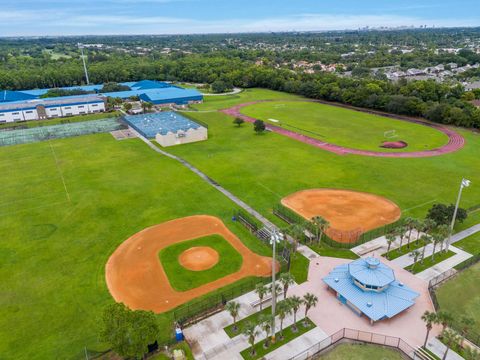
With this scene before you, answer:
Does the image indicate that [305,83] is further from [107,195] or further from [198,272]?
[198,272]

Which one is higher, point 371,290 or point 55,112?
point 55,112

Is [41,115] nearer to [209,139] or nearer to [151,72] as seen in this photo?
[209,139]

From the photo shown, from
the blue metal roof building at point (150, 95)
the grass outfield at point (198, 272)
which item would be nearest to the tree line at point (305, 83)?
the blue metal roof building at point (150, 95)

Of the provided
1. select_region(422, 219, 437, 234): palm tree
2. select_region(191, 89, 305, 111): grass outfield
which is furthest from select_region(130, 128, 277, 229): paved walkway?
select_region(191, 89, 305, 111): grass outfield

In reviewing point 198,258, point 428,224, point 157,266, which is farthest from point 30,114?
point 428,224

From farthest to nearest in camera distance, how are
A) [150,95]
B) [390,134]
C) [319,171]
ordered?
1. [150,95]
2. [390,134]
3. [319,171]

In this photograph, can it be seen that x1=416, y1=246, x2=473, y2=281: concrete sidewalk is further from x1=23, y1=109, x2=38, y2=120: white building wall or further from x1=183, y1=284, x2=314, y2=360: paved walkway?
x1=23, y1=109, x2=38, y2=120: white building wall

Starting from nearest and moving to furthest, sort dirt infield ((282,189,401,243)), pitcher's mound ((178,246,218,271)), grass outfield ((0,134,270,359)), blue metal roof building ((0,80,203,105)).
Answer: grass outfield ((0,134,270,359))
pitcher's mound ((178,246,218,271))
dirt infield ((282,189,401,243))
blue metal roof building ((0,80,203,105))
